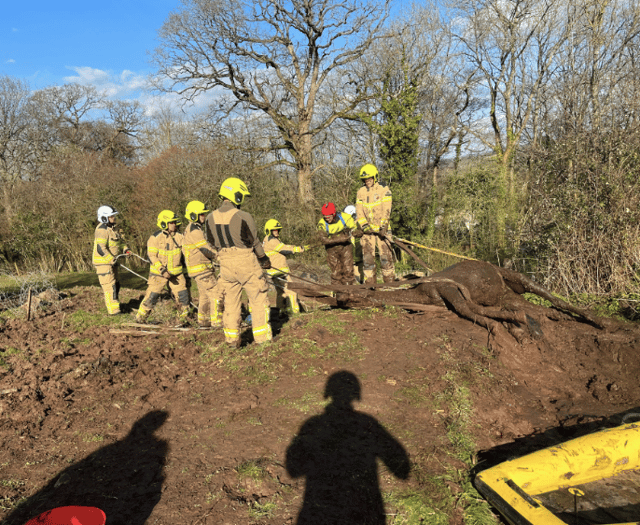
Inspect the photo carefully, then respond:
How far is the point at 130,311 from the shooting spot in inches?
355

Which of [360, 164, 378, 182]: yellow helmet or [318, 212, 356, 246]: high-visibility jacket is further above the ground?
[360, 164, 378, 182]: yellow helmet

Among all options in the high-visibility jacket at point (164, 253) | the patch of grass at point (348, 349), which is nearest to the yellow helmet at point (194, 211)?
the high-visibility jacket at point (164, 253)

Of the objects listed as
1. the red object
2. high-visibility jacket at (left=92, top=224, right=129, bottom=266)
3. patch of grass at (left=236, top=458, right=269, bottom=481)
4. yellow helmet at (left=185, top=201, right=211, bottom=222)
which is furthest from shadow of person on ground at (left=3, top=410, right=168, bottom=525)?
high-visibility jacket at (left=92, top=224, right=129, bottom=266)

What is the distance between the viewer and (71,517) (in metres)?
2.26

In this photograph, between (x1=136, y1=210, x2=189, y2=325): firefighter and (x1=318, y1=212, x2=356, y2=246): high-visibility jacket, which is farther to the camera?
(x1=318, y1=212, x2=356, y2=246): high-visibility jacket

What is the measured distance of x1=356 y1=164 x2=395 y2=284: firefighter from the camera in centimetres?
818

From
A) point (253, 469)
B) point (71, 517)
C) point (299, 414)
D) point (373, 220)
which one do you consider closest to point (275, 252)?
point (373, 220)

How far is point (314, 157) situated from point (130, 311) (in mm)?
14295

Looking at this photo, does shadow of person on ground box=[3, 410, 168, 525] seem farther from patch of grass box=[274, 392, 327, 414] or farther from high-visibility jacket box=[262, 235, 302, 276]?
high-visibility jacket box=[262, 235, 302, 276]

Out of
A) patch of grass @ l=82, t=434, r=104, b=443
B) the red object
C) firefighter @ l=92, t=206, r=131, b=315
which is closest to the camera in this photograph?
the red object

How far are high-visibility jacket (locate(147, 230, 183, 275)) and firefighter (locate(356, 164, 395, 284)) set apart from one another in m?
3.76

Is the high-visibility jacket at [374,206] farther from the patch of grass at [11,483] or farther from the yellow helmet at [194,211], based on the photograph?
the patch of grass at [11,483]

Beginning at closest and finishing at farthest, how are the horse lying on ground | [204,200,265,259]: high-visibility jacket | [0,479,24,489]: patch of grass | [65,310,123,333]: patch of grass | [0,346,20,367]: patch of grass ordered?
1. [0,479,24,489]: patch of grass
2. [204,200,265,259]: high-visibility jacket
3. the horse lying on ground
4. [0,346,20,367]: patch of grass
5. [65,310,123,333]: patch of grass

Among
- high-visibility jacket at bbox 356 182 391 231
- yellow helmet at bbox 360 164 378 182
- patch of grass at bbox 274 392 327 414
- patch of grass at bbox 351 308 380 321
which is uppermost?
yellow helmet at bbox 360 164 378 182
